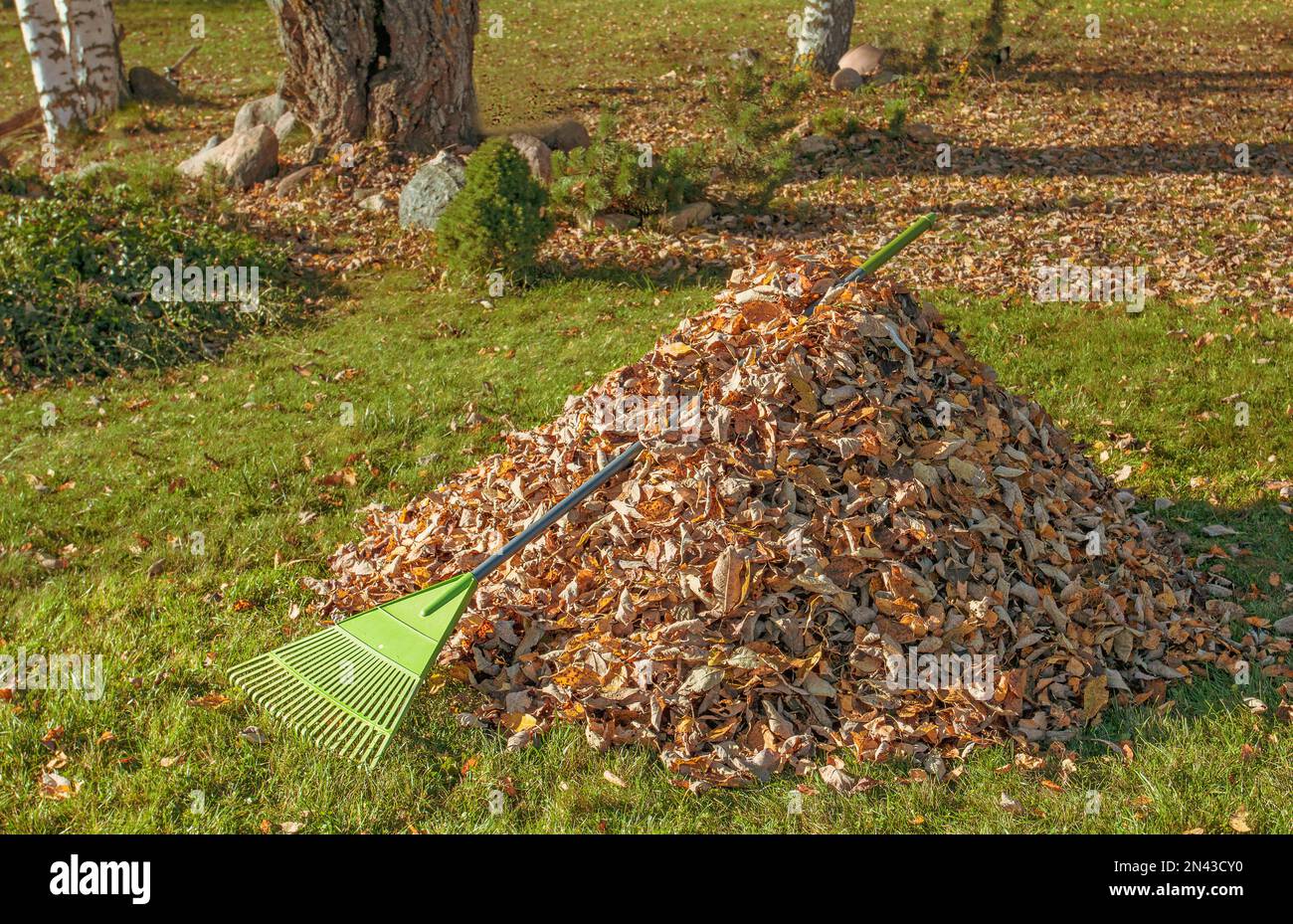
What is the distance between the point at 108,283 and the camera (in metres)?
8.48

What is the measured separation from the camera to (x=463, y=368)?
7773mm

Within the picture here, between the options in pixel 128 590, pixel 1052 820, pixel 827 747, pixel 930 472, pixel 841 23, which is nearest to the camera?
pixel 1052 820

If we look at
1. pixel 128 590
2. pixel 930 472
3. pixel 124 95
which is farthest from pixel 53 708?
pixel 124 95

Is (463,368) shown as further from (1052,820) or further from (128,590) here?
(1052,820)

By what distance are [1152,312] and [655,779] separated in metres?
6.12

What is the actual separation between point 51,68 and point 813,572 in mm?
13716

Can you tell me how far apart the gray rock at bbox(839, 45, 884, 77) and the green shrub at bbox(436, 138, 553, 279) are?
22.0 feet
